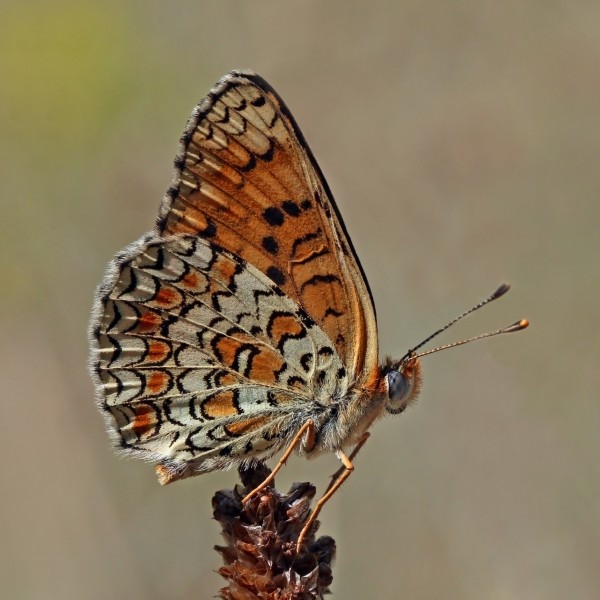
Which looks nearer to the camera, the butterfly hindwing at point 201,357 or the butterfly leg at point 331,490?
the butterfly leg at point 331,490

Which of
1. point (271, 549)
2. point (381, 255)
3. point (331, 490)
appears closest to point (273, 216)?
point (331, 490)

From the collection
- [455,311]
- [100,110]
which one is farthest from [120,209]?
A: [455,311]

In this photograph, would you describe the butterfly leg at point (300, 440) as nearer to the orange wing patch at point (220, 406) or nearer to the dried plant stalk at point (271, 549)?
the dried plant stalk at point (271, 549)

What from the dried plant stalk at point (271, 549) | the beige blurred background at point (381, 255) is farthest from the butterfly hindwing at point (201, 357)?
the beige blurred background at point (381, 255)

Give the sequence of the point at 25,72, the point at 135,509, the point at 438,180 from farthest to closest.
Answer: the point at 438,180 < the point at 25,72 < the point at 135,509

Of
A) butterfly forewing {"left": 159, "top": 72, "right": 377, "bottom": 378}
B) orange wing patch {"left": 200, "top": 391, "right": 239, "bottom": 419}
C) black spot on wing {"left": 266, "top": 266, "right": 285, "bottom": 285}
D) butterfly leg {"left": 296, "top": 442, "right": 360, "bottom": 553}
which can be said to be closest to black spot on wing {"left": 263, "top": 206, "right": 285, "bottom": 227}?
butterfly forewing {"left": 159, "top": 72, "right": 377, "bottom": 378}

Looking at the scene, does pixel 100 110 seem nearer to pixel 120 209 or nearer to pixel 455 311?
pixel 120 209
